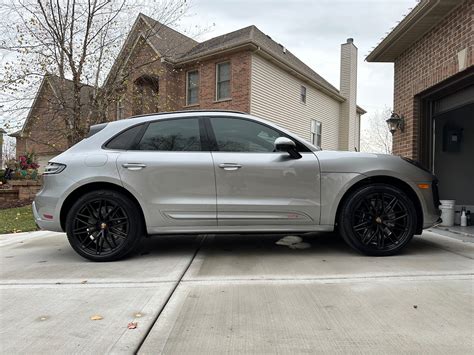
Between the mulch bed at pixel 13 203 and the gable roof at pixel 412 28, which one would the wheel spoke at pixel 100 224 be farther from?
the mulch bed at pixel 13 203

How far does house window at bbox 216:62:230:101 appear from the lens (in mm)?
14828

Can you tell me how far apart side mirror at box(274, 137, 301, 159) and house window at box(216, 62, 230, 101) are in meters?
11.2

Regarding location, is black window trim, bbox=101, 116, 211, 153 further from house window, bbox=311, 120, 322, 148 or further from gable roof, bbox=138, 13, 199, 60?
house window, bbox=311, 120, 322, 148

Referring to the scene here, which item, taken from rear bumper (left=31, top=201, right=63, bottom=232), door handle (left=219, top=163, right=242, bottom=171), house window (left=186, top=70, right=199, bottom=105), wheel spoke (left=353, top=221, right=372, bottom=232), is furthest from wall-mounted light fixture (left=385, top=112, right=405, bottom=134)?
house window (left=186, top=70, right=199, bottom=105)

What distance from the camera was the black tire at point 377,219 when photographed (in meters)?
4.03

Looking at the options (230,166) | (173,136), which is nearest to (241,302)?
(230,166)

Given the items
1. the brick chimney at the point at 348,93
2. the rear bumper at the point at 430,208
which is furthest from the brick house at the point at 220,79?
the rear bumper at the point at 430,208

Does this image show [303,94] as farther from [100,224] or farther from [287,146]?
[100,224]

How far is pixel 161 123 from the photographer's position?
4.26m

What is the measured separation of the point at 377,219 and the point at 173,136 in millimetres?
2538

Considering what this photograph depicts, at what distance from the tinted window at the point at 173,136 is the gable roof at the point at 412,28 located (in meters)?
4.31

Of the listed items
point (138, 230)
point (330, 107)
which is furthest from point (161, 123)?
point (330, 107)

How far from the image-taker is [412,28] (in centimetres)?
636

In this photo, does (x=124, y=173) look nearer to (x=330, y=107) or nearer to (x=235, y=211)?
(x=235, y=211)
